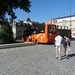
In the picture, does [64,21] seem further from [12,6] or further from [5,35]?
[5,35]

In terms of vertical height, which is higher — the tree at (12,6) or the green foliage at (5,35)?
the tree at (12,6)

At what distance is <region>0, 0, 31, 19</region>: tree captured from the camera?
110 ft

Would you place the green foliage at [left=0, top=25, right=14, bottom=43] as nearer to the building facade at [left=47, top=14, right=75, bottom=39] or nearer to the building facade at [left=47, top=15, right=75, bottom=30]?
the building facade at [left=47, top=14, right=75, bottom=39]

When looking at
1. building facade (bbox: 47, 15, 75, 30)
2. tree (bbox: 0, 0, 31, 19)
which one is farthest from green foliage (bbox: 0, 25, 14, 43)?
building facade (bbox: 47, 15, 75, 30)

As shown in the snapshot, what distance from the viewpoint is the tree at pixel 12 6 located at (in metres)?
33.4

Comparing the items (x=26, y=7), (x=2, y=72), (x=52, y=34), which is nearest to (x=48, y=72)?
(x=2, y=72)

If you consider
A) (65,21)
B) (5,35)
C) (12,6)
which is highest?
(65,21)

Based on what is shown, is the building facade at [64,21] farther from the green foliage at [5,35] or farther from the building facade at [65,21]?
the green foliage at [5,35]

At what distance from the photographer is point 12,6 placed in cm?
3556

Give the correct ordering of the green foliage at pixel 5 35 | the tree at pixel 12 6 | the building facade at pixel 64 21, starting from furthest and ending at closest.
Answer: the building facade at pixel 64 21 < the tree at pixel 12 6 < the green foliage at pixel 5 35

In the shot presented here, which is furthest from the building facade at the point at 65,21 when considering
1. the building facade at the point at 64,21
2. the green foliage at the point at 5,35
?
the green foliage at the point at 5,35

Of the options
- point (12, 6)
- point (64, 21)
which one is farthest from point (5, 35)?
point (64, 21)

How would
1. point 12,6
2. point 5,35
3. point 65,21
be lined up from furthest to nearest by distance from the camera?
point 65,21
point 12,6
point 5,35

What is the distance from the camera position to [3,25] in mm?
34219
